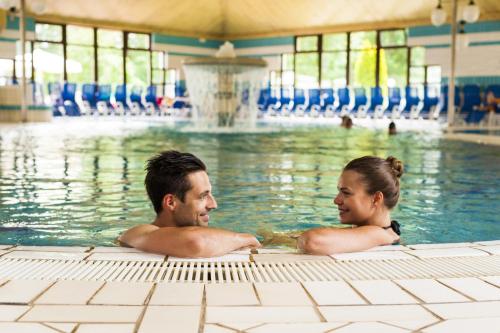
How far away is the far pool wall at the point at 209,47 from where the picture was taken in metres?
25.3

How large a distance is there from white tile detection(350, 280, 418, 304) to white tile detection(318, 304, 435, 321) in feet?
0.17

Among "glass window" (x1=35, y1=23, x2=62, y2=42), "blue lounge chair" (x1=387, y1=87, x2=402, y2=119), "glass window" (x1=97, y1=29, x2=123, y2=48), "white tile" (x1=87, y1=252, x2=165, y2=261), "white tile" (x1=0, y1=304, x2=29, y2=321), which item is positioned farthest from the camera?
"glass window" (x1=97, y1=29, x2=123, y2=48)

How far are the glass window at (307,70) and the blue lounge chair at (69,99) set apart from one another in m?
8.81

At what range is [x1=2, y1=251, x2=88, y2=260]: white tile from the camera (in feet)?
8.45

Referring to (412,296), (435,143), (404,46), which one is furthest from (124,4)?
(412,296)

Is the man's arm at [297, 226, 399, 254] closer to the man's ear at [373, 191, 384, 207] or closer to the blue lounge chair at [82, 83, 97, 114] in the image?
the man's ear at [373, 191, 384, 207]

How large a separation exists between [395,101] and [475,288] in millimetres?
18399

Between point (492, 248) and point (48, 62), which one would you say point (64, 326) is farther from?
point (48, 62)

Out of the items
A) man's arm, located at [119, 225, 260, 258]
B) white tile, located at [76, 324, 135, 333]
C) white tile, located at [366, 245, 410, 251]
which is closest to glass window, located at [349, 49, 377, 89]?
white tile, located at [366, 245, 410, 251]

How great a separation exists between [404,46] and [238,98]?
30.6 ft

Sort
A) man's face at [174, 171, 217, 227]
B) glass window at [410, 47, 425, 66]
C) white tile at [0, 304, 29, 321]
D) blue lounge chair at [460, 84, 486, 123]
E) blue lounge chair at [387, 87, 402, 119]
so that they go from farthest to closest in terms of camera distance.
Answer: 1. glass window at [410, 47, 425, 66]
2. blue lounge chair at [387, 87, 402, 119]
3. blue lounge chair at [460, 84, 486, 123]
4. man's face at [174, 171, 217, 227]
5. white tile at [0, 304, 29, 321]

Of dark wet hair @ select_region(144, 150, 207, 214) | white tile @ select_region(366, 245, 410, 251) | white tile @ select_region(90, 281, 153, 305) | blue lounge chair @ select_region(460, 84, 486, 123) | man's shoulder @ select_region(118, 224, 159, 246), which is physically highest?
blue lounge chair @ select_region(460, 84, 486, 123)

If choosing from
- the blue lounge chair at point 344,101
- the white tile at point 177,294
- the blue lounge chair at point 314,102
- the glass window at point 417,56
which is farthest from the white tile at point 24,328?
the glass window at point 417,56

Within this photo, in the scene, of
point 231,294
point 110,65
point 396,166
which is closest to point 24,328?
point 231,294
